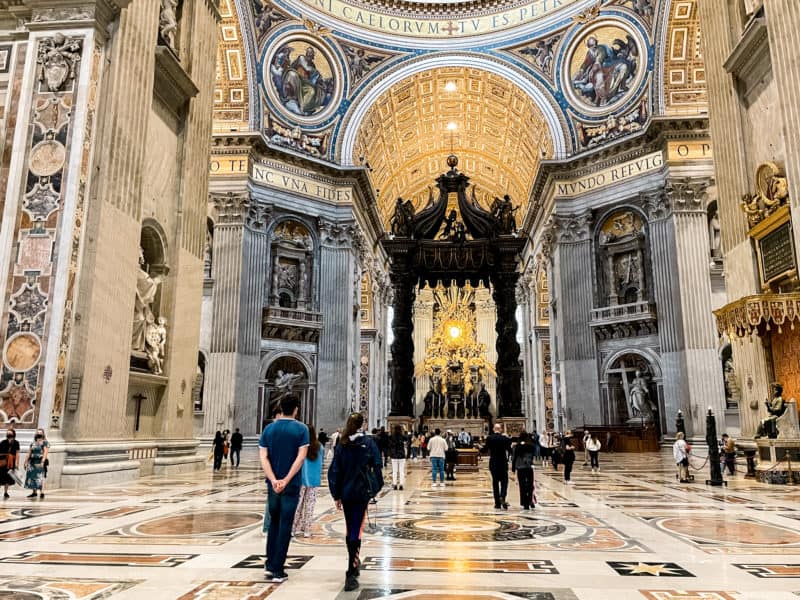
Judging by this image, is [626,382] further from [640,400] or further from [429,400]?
[429,400]

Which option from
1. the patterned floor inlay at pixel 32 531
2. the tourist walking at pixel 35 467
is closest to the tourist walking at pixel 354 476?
the patterned floor inlay at pixel 32 531

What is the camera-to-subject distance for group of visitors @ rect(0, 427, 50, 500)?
712 centimetres

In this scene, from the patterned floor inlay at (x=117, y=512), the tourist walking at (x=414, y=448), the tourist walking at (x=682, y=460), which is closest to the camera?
the patterned floor inlay at (x=117, y=512)

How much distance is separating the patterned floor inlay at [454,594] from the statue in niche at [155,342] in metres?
8.06

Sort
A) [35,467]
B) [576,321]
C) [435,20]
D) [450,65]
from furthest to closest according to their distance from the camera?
1. [450,65]
2. [435,20]
3. [576,321]
4. [35,467]

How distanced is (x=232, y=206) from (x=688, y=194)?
1523 centimetres

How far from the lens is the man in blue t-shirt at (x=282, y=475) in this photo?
11.4 feet

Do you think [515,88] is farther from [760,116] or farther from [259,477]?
[259,477]

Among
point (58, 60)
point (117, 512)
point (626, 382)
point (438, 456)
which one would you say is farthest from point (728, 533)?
point (626, 382)

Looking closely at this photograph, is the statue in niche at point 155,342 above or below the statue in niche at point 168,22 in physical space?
below

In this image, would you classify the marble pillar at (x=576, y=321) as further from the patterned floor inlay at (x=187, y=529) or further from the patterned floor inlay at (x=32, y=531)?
the patterned floor inlay at (x=32, y=531)

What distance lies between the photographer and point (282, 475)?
Answer: 3584 mm

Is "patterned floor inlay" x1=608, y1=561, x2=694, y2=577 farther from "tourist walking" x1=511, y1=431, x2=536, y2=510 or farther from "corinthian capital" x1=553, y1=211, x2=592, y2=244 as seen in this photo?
"corinthian capital" x1=553, y1=211, x2=592, y2=244

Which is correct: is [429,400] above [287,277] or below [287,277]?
below
